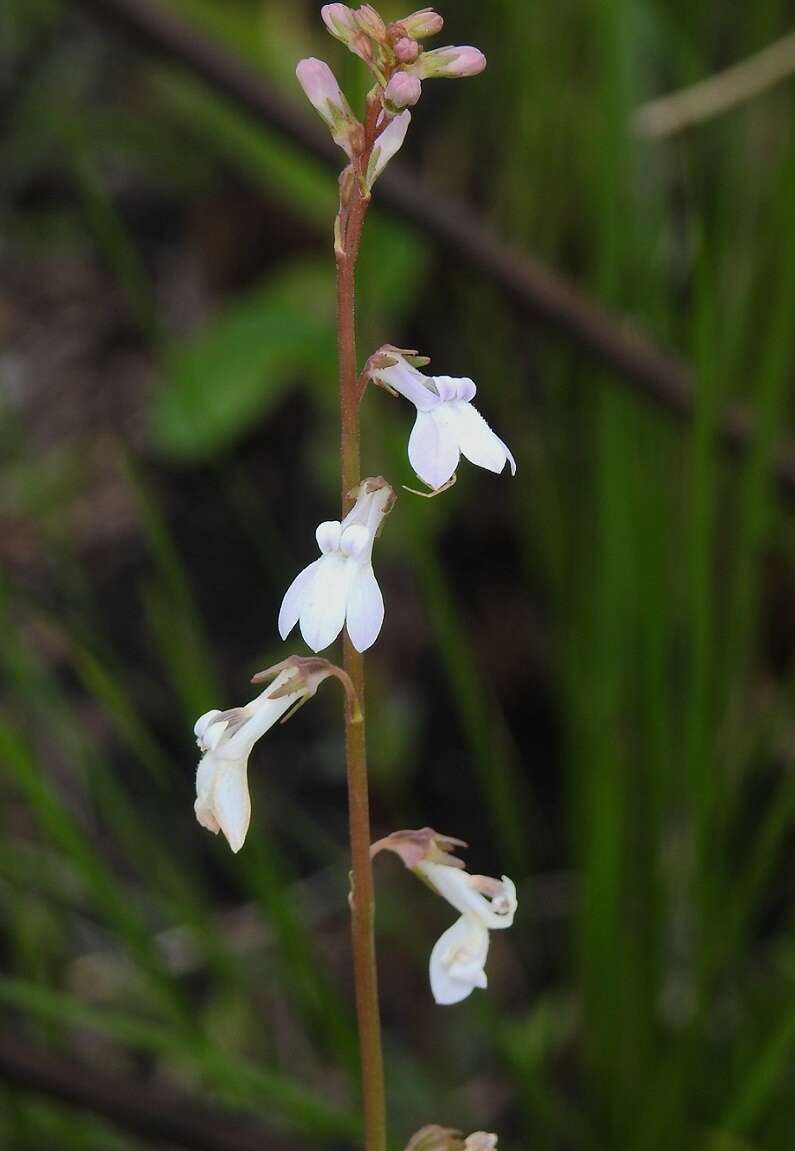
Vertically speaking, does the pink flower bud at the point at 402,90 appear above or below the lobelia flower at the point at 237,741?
above

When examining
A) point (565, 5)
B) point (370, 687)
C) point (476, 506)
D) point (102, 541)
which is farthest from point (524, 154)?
point (102, 541)

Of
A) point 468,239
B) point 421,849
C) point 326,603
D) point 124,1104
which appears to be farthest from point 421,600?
point 326,603

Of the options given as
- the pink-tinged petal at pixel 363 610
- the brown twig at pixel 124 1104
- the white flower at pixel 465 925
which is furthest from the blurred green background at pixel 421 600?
the pink-tinged petal at pixel 363 610

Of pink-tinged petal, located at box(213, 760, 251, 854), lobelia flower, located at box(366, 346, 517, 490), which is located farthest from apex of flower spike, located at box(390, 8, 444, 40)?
pink-tinged petal, located at box(213, 760, 251, 854)

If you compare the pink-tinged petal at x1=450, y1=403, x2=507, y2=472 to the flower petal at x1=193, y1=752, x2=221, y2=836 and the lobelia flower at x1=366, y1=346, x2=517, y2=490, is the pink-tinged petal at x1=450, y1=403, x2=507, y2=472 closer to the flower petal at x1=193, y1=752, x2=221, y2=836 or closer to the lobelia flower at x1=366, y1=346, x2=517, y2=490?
the lobelia flower at x1=366, y1=346, x2=517, y2=490

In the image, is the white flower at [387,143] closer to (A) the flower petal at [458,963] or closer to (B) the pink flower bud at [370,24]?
(B) the pink flower bud at [370,24]

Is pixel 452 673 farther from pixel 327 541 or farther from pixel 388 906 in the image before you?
pixel 327 541

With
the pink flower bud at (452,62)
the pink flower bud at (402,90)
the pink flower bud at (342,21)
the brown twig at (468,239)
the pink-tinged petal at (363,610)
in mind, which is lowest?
the pink-tinged petal at (363,610)
